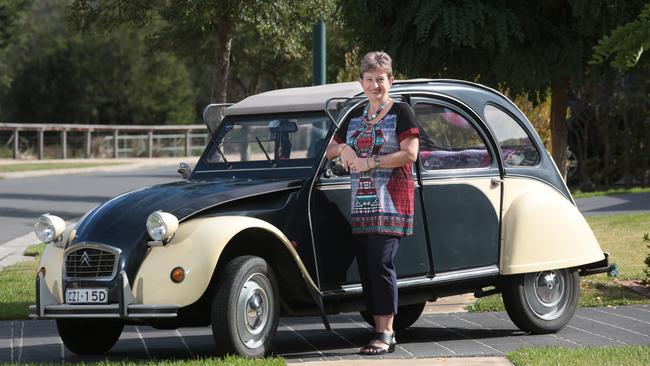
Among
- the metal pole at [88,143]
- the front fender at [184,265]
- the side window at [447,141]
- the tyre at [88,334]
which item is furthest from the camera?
the metal pole at [88,143]

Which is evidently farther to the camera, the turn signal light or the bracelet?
the bracelet

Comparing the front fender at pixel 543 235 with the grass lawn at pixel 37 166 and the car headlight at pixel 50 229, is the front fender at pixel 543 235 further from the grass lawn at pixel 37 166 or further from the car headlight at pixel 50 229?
the grass lawn at pixel 37 166

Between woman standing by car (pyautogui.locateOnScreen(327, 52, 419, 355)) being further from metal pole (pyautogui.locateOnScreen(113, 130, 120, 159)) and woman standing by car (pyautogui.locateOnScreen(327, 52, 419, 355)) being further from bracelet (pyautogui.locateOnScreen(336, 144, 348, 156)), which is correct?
metal pole (pyautogui.locateOnScreen(113, 130, 120, 159))

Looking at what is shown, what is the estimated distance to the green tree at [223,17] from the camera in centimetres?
2084

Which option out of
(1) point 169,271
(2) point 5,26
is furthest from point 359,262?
(2) point 5,26

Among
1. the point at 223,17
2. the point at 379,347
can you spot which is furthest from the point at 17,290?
the point at 223,17

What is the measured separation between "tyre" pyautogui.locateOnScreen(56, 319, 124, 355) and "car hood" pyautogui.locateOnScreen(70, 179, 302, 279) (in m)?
0.69

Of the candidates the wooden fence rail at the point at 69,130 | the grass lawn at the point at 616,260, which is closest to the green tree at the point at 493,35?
the grass lawn at the point at 616,260

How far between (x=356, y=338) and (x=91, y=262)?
7.38ft

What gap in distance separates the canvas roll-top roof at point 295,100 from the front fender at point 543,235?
4.88ft

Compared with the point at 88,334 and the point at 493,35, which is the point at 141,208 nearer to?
the point at 88,334

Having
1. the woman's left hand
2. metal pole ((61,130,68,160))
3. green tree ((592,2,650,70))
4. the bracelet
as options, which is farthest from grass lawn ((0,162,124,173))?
green tree ((592,2,650,70))

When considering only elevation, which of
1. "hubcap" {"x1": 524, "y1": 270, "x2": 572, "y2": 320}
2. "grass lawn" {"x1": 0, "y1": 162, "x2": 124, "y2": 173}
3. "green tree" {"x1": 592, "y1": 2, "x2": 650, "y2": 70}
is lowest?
"grass lawn" {"x1": 0, "y1": 162, "x2": 124, "y2": 173}

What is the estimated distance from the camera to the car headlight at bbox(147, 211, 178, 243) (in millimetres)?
7273
